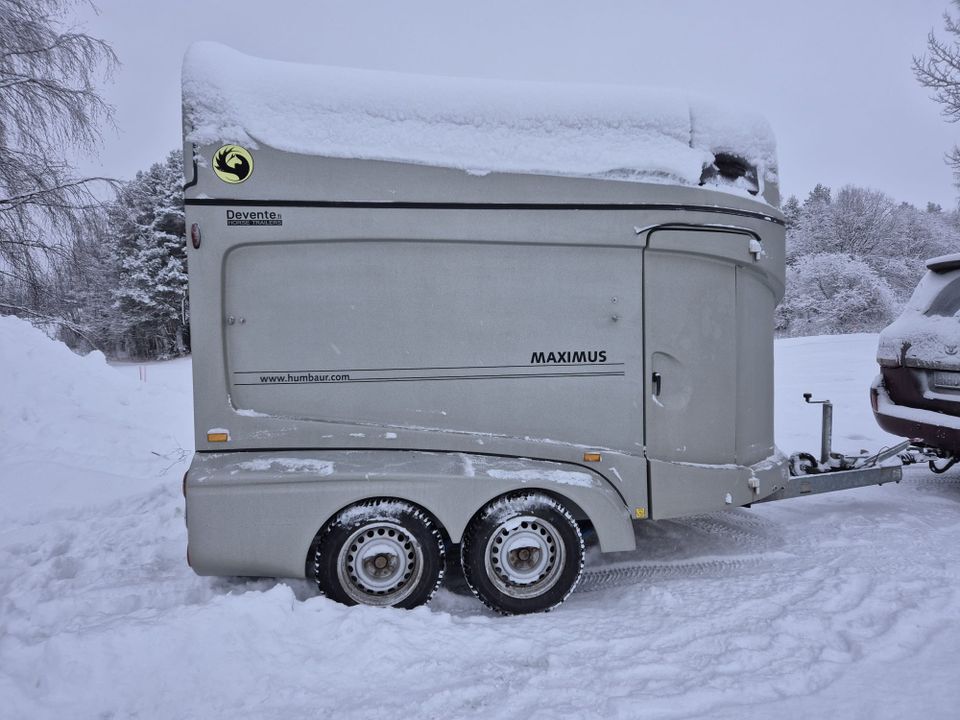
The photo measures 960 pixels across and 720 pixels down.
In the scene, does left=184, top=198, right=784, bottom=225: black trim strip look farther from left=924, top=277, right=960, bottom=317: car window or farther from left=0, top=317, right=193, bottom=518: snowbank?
left=0, top=317, right=193, bottom=518: snowbank

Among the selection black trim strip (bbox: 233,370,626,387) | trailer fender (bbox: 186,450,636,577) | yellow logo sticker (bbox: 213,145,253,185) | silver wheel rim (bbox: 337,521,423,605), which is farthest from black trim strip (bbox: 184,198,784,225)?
silver wheel rim (bbox: 337,521,423,605)

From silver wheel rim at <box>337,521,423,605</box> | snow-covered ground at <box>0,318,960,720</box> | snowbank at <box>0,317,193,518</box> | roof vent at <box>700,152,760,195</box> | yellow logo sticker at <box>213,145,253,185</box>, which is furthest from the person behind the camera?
snowbank at <box>0,317,193,518</box>

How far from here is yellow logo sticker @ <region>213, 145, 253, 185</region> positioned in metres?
3.42

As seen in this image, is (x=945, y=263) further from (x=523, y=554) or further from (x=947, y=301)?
(x=523, y=554)

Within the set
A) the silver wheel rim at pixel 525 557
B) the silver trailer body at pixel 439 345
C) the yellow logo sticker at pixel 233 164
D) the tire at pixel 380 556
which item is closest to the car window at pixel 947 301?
the silver trailer body at pixel 439 345

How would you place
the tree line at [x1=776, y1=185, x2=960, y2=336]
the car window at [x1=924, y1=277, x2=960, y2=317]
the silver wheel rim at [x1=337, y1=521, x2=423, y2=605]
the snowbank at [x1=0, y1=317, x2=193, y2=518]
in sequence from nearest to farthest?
the silver wheel rim at [x1=337, y1=521, x2=423, y2=605] < the car window at [x1=924, y1=277, x2=960, y2=317] < the snowbank at [x1=0, y1=317, x2=193, y2=518] < the tree line at [x1=776, y1=185, x2=960, y2=336]

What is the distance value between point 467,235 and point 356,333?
2.90 feet

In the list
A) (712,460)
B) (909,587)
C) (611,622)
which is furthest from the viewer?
(712,460)

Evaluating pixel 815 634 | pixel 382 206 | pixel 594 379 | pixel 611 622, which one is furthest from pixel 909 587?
pixel 382 206

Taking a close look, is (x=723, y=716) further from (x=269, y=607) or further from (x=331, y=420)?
(x=331, y=420)

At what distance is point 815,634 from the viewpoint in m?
3.20

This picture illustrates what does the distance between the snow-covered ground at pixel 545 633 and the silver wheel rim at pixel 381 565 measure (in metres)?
0.22

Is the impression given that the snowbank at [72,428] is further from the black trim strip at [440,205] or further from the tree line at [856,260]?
the tree line at [856,260]

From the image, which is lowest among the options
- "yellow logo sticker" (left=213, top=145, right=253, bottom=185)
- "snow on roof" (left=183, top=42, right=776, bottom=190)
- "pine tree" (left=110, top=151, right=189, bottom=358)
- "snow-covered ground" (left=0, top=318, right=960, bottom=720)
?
"snow-covered ground" (left=0, top=318, right=960, bottom=720)
